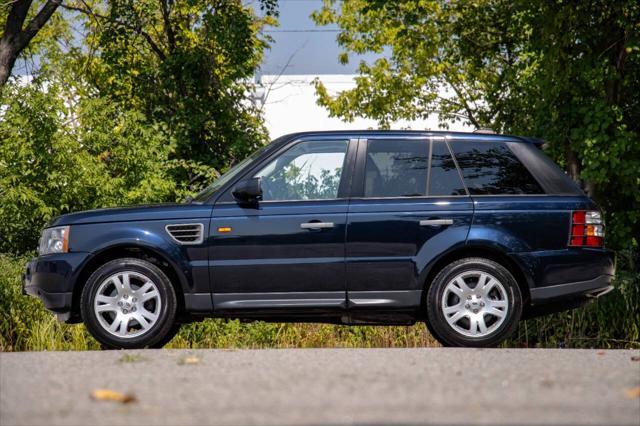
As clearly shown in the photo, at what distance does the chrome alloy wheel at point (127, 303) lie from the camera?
26.8 ft

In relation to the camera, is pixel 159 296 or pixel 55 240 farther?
pixel 55 240

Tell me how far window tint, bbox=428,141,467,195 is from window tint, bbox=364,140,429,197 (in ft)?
0.22

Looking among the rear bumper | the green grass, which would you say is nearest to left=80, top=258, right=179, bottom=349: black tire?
the rear bumper

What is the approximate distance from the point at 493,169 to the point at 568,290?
1190 millimetres

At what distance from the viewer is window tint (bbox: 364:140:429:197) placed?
27.5 feet

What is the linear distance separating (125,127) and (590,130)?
7.67 metres

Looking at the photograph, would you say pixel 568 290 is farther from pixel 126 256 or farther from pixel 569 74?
pixel 569 74

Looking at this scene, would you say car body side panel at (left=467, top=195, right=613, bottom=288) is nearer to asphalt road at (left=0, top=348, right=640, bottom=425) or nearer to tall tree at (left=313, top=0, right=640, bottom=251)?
asphalt road at (left=0, top=348, right=640, bottom=425)

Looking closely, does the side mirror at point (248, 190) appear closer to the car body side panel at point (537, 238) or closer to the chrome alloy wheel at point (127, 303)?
the chrome alloy wheel at point (127, 303)

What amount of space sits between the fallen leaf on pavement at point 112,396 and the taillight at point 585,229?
165 inches

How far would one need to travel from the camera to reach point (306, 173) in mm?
8516

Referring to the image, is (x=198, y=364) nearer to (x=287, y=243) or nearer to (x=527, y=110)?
(x=287, y=243)

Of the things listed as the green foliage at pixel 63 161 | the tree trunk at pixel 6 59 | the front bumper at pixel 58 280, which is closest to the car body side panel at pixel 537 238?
the front bumper at pixel 58 280

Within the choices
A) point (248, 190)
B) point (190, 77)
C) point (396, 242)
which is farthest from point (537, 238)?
point (190, 77)
